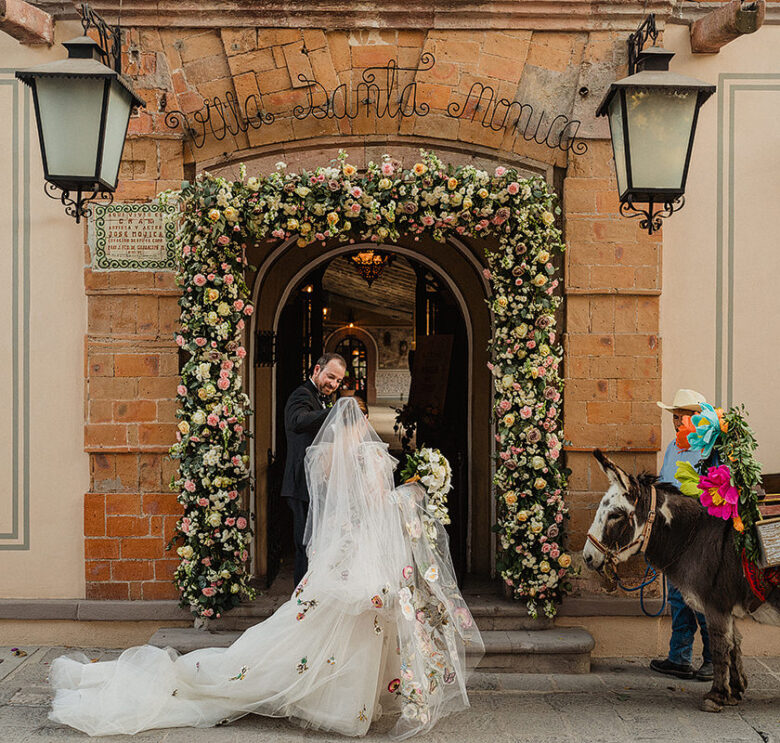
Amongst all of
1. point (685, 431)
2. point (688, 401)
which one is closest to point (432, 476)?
point (685, 431)

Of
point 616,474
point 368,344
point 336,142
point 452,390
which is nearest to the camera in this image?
point 616,474

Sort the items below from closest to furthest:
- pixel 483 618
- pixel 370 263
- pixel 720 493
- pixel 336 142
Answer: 1. pixel 720 493
2. pixel 483 618
3. pixel 336 142
4. pixel 370 263

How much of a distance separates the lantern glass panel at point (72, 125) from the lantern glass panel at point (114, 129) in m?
0.05

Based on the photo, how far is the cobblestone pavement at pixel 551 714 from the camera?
403cm

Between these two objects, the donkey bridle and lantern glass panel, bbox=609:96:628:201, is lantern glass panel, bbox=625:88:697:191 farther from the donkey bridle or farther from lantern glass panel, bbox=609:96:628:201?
the donkey bridle

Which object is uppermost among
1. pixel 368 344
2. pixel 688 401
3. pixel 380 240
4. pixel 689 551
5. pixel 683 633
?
pixel 380 240

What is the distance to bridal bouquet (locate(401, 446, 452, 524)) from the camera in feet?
14.0

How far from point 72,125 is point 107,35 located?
4.09 feet

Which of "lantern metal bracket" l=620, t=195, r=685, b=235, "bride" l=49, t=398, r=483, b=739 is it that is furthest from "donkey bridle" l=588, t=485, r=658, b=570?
"lantern metal bracket" l=620, t=195, r=685, b=235

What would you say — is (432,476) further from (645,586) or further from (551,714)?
(645,586)

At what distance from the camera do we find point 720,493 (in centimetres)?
412

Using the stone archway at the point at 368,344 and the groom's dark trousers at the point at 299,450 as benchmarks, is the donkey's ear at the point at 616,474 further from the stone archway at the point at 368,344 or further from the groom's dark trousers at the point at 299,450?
the stone archway at the point at 368,344

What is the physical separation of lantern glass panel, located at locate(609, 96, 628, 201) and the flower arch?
1.82 feet

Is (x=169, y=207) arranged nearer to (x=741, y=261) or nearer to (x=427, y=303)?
(x=427, y=303)
